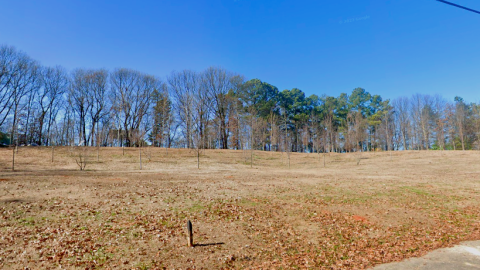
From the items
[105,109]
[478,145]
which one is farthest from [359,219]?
[478,145]

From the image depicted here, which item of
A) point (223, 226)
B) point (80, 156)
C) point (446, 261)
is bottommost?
point (446, 261)

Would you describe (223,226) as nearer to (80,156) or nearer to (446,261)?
(446,261)

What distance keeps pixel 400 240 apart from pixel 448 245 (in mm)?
1275

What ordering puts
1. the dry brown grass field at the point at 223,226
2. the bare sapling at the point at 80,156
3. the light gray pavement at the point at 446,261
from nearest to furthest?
the light gray pavement at the point at 446,261, the dry brown grass field at the point at 223,226, the bare sapling at the point at 80,156

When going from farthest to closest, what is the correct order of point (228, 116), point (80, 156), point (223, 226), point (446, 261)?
point (228, 116) < point (80, 156) < point (223, 226) < point (446, 261)

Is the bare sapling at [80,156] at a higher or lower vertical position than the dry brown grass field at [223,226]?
higher

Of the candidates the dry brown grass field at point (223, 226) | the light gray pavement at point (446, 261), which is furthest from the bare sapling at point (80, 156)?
the light gray pavement at point (446, 261)

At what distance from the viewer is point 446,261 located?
6125 mm

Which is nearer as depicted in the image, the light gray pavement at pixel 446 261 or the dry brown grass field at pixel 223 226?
the light gray pavement at pixel 446 261

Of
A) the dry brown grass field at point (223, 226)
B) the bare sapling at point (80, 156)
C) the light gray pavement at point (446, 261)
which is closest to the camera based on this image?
the light gray pavement at point (446, 261)

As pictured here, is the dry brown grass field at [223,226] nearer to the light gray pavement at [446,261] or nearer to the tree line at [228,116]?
the light gray pavement at [446,261]

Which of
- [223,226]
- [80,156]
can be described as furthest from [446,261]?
[80,156]

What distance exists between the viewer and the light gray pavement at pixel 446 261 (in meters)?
5.82

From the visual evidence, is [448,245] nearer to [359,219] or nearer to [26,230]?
[359,219]
